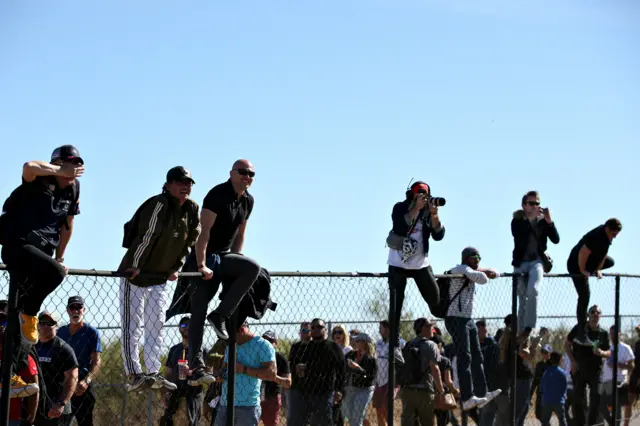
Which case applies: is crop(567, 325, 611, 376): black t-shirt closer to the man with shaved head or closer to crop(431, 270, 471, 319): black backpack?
crop(431, 270, 471, 319): black backpack

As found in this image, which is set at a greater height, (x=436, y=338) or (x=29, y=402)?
(x=436, y=338)

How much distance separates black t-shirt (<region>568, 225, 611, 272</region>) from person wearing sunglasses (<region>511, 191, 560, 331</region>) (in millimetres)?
631

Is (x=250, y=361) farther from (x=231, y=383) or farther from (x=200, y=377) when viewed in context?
(x=231, y=383)

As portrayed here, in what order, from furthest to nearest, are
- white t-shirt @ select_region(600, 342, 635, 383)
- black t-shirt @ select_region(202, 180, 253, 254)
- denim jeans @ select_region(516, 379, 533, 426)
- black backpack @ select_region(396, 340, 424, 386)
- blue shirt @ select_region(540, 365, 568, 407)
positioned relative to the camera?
white t-shirt @ select_region(600, 342, 635, 383) < blue shirt @ select_region(540, 365, 568, 407) < denim jeans @ select_region(516, 379, 533, 426) < black backpack @ select_region(396, 340, 424, 386) < black t-shirt @ select_region(202, 180, 253, 254)

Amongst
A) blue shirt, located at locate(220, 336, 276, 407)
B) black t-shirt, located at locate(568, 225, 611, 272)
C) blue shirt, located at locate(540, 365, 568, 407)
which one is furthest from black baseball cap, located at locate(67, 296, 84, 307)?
blue shirt, located at locate(540, 365, 568, 407)

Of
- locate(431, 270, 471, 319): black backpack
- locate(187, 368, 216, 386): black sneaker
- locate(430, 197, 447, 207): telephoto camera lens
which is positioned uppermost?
locate(430, 197, 447, 207): telephoto camera lens

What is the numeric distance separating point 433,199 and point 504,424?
3222mm

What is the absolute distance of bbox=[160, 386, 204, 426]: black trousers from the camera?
1001 centimetres

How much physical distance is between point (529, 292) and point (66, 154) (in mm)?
5562

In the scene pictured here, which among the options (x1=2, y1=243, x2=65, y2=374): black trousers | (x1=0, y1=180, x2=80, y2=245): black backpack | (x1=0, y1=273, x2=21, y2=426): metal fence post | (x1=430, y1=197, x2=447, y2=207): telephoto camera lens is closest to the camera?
(x1=0, y1=273, x2=21, y2=426): metal fence post

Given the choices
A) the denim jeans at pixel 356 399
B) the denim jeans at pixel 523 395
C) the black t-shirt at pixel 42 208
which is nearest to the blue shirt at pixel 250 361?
the denim jeans at pixel 356 399

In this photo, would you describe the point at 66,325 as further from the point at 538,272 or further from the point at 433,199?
the point at 538,272

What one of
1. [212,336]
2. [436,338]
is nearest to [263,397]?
[436,338]

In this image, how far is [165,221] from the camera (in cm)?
743
